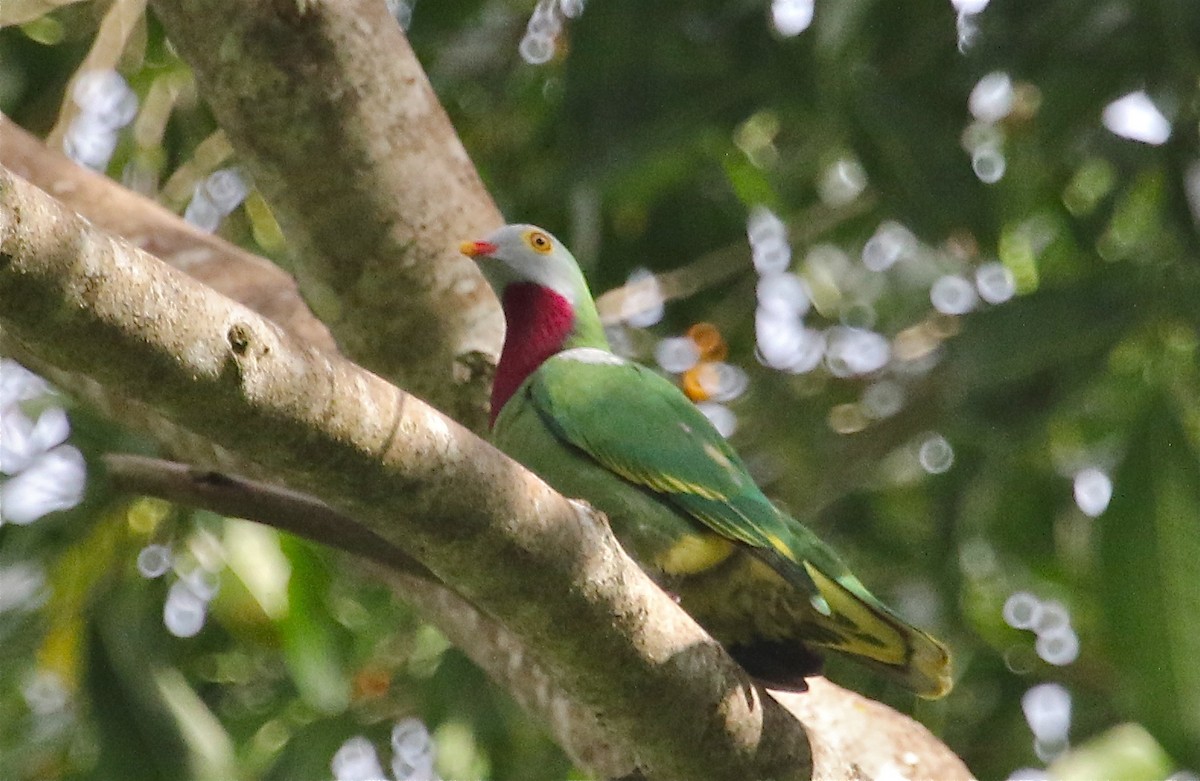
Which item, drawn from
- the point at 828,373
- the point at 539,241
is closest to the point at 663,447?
the point at 539,241

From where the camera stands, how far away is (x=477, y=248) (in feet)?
11.3

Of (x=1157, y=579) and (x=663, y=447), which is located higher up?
(x=1157, y=579)

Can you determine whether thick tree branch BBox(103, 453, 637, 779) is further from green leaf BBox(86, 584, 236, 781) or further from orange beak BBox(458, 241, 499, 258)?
orange beak BBox(458, 241, 499, 258)

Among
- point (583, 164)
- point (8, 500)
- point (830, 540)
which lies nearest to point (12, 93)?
point (8, 500)

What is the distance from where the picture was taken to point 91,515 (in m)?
3.55

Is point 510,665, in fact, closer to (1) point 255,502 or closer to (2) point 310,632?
(2) point 310,632

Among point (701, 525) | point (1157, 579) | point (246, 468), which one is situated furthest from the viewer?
point (246, 468)

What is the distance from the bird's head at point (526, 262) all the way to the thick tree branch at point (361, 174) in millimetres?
52

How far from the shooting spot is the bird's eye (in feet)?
12.1

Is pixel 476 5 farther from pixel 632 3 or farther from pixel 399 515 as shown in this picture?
pixel 399 515

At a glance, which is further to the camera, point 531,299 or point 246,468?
point 531,299

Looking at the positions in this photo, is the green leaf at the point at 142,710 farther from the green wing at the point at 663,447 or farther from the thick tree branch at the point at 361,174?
the green wing at the point at 663,447

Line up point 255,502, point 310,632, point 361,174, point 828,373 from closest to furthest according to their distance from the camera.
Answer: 1. point 255,502
2. point 361,174
3. point 310,632
4. point 828,373

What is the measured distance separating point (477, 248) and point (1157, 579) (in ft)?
5.42
